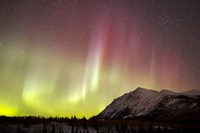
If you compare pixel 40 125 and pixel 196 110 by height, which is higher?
pixel 196 110

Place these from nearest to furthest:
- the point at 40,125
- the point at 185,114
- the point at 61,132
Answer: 1. the point at 61,132
2. the point at 40,125
3. the point at 185,114

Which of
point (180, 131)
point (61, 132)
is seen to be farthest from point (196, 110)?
point (61, 132)

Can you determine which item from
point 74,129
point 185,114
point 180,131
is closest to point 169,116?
point 185,114

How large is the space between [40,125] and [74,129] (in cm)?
1332

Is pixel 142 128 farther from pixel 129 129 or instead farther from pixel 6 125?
pixel 6 125

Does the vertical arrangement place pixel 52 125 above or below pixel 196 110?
below

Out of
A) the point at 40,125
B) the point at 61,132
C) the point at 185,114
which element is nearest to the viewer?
the point at 61,132

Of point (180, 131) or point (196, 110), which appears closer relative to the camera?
point (180, 131)

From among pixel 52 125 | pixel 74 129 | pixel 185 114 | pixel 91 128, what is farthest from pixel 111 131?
pixel 185 114

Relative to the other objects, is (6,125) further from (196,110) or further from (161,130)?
(196,110)

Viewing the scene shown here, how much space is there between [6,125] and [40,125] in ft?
47.4

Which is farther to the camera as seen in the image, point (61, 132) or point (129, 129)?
point (129, 129)

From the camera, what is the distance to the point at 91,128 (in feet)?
315

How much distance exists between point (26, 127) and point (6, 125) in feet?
34.0
